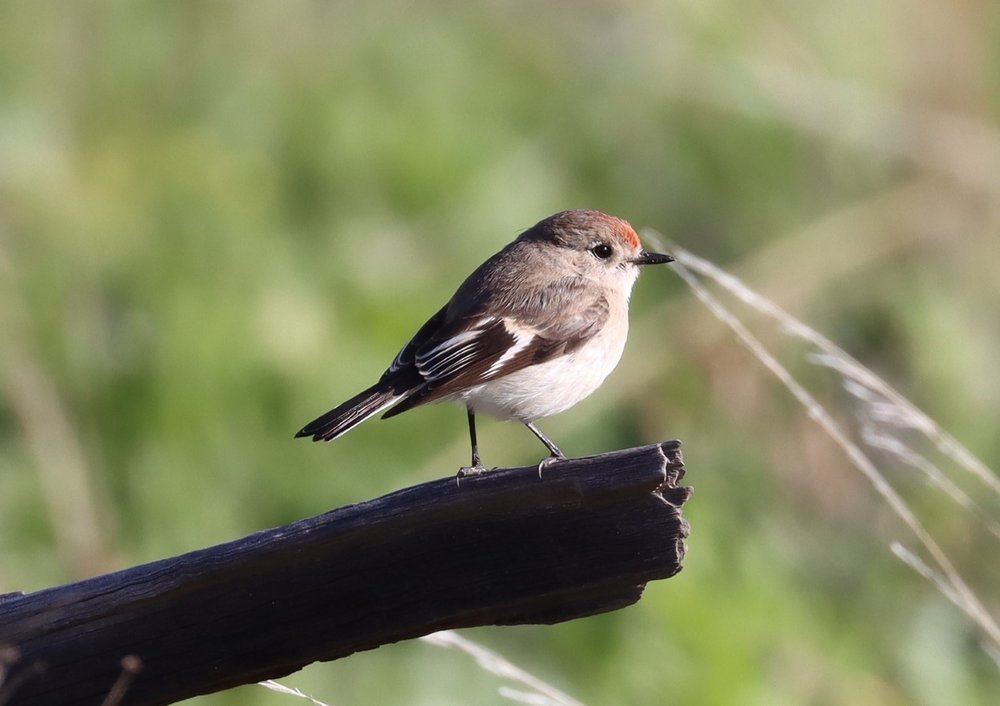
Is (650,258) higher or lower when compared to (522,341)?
higher

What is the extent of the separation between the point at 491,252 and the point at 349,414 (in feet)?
10.1

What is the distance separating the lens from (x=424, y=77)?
293 inches

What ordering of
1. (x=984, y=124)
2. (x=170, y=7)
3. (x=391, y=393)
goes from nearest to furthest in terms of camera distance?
(x=391, y=393) < (x=170, y=7) < (x=984, y=124)

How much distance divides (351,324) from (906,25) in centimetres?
411

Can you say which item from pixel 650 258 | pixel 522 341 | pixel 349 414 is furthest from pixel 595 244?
pixel 349 414

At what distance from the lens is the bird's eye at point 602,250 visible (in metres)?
4.86

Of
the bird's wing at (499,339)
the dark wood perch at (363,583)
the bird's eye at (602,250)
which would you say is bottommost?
the dark wood perch at (363,583)

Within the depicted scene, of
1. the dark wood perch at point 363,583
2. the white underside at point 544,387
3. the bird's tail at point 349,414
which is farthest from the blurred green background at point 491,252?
the dark wood perch at point 363,583

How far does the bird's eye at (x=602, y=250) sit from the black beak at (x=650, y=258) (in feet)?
0.29

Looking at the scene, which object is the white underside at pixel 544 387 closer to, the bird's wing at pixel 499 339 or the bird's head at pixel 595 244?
the bird's wing at pixel 499 339

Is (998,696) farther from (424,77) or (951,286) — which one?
(424,77)

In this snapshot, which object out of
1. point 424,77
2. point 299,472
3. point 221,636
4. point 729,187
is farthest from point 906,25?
point 221,636

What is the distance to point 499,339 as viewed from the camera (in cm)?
424

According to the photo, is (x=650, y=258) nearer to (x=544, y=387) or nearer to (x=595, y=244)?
(x=595, y=244)
